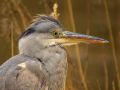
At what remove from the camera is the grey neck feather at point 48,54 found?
3555 mm

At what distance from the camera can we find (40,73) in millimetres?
3525

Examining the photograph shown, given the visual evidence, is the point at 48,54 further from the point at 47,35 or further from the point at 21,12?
the point at 21,12

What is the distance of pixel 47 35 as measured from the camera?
3.57m

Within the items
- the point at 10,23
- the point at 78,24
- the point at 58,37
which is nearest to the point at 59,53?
the point at 58,37

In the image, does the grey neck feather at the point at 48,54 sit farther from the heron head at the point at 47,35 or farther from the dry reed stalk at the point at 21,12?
the dry reed stalk at the point at 21,12

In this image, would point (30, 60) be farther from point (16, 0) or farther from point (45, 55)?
point (16, 0)

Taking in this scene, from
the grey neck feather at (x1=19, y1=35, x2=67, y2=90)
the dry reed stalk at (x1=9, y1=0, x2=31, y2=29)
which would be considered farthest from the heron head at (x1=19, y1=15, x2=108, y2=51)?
the dry reed stalk at (x1=9, y1=0, x2=31, y2=29)

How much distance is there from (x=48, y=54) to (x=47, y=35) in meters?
0.08

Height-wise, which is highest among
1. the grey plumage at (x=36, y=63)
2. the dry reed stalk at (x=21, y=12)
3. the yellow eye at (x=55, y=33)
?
the dry reed stalk at (x=21, y=12)

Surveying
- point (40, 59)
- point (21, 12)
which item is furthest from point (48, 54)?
point (21, 12)

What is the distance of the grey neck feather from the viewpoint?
11.7ft

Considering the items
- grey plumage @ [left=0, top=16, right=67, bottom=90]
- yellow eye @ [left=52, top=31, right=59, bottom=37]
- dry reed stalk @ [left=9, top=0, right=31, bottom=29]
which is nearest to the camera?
grey plumage @ [left=0, top=16, right=67, bottom=90]

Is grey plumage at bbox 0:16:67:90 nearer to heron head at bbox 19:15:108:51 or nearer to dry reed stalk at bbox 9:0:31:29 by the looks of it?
heron head at bbox 19:15:108:51

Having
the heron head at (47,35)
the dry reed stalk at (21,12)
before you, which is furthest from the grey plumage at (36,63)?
the dry reed stalk at (21,12)
